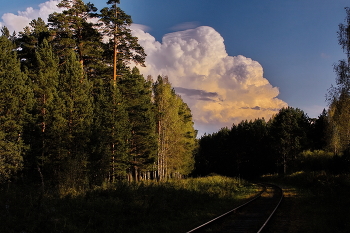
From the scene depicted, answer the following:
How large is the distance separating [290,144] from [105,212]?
5867 cm

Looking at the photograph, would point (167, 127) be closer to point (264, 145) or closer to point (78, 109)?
point (78, 109)

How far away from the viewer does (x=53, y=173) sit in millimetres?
24188

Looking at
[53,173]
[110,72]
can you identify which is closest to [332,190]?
[53,173]

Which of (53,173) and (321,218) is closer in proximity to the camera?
(321,218)

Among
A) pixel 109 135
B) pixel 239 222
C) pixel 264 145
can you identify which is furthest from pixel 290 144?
pixel 239 222

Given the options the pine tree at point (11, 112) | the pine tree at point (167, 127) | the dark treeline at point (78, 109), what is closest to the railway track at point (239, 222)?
the dark treeline at point (78, 109)

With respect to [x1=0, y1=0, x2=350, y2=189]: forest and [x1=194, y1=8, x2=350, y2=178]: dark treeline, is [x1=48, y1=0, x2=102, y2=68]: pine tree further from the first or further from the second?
[x1=194, y1=8, x2=350, y2=178]: dark treeline

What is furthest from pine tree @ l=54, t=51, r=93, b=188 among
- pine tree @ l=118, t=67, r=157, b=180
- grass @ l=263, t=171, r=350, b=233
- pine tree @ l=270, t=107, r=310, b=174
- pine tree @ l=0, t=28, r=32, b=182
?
pine tree @ l=270, t=107, r=310, b=174

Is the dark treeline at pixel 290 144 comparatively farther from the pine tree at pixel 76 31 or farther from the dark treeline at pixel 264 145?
the pine tree at pixel 76 31

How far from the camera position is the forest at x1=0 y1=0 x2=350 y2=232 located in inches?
520

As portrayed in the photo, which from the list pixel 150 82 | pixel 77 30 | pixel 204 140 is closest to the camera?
pixel 77 30

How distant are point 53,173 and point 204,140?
91319 mm

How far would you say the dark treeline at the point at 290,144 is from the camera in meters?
30.2

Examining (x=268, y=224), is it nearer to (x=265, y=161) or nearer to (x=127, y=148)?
(x=127, y=148)
